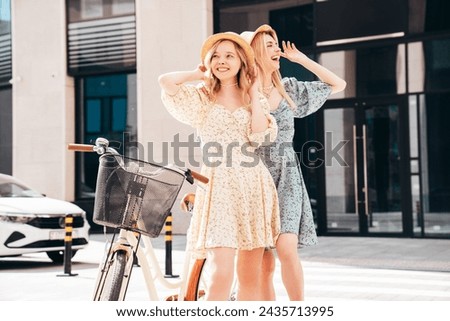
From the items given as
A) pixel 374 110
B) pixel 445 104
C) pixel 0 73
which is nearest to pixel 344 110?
pixel 374 110

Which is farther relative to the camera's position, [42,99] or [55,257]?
[42,99]

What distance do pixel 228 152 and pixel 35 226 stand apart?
6038 mm

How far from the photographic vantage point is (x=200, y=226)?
11.8 feet

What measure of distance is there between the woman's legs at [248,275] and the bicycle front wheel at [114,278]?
0.63 meters

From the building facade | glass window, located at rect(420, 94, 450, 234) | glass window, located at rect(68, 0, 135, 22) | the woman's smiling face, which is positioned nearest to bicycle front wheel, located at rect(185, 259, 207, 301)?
the woman's smiling face

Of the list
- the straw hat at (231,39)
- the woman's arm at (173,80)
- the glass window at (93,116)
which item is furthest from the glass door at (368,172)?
the woman's arm at (173,80)

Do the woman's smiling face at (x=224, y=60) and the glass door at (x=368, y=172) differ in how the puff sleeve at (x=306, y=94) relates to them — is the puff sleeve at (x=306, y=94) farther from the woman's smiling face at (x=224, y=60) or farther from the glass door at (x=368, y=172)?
the glass door at (x=368, y=172)

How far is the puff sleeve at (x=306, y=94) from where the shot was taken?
4.34 m

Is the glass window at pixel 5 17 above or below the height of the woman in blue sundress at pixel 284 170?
above

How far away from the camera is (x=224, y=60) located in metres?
3.60

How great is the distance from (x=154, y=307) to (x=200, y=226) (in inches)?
17.6

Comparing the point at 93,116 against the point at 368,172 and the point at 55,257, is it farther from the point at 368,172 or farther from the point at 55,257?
the point at 55,257

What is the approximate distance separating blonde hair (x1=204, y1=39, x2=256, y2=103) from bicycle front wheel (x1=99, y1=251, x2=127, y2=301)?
0.91 m

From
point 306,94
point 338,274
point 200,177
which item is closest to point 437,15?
point 338,274
